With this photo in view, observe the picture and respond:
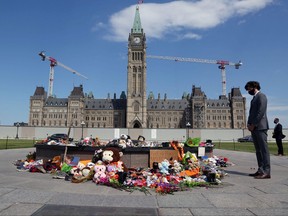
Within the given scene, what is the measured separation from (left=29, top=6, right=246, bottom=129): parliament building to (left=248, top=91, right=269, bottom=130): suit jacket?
100 m

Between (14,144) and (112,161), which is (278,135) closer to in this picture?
(112,161)

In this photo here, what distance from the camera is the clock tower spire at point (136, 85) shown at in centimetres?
10662

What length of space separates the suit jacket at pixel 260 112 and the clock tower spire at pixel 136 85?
9662 cm

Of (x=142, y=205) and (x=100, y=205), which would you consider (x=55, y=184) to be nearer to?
(x=100, y=205)

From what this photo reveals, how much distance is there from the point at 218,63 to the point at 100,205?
577 feet

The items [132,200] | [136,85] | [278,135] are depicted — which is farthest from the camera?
[136,85]

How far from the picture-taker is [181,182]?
21.8 feet

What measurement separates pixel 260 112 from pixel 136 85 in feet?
334

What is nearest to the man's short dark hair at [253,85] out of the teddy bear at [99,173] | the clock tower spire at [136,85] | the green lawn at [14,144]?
the teddy bear at [99,173]

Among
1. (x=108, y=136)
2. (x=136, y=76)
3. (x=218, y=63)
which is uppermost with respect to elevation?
(x=218, y=63)

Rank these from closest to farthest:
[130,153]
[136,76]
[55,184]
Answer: [55,184] → [130,153] → [136,76]

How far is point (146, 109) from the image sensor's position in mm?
111750

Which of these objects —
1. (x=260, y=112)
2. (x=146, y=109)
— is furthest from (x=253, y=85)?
(x=146, y=109)

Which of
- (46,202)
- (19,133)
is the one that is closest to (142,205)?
(46,202)
